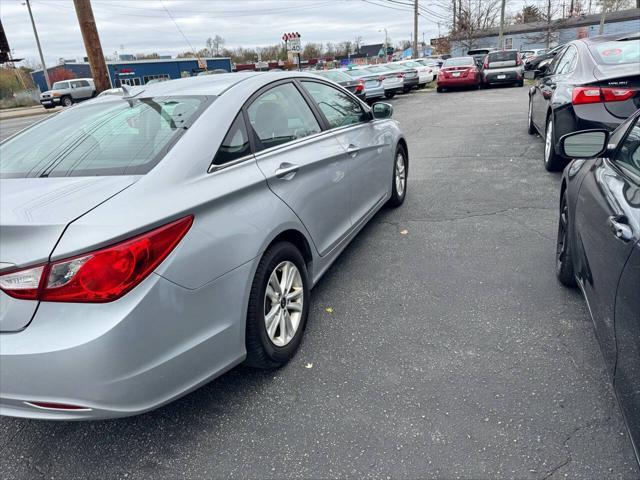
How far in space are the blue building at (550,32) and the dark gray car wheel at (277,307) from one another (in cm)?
5059

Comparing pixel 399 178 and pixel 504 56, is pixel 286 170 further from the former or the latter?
pixel 504 56

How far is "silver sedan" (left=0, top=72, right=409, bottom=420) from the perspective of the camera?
5.79ft

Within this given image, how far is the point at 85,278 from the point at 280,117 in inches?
69.6

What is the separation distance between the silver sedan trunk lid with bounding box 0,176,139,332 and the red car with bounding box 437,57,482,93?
19.5 metres

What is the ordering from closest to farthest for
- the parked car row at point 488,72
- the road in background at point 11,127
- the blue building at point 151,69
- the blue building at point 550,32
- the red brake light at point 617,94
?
the red brake light at point 617,94, the road in background at point 11,127, the parked car row at point 488,72, the blue building at point 151,69, the blue building at point 550,32

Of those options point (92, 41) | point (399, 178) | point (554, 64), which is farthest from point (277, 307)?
point (92, 41)

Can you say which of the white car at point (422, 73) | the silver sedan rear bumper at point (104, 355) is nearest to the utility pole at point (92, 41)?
the silver sedan rear bumper at point (104, 355)

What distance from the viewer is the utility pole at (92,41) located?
803 centimetres

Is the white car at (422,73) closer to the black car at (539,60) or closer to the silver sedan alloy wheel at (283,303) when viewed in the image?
the black car at (539,60)

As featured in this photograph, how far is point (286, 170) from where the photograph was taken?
2.80 meters

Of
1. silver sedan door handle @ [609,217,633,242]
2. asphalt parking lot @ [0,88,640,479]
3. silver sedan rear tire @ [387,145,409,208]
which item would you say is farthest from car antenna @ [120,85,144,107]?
silver sedan rear tire @ [387,145,409,208]

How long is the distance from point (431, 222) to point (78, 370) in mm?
3849

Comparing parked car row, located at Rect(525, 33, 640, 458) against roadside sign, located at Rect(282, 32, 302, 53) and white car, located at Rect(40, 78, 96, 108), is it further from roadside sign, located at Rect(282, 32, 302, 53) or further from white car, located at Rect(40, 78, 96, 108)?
white car, located at Rect(40, 78, 96, 108)

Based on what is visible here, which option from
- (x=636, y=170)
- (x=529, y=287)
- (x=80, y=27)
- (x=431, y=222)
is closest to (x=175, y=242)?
(x=636, y=170)
